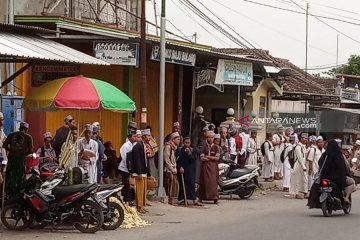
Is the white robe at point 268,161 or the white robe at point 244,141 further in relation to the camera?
the white robe at point 268,161

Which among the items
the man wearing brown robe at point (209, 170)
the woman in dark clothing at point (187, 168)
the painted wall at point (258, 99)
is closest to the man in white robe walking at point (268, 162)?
the man wearing brown robe at point (209, 170)

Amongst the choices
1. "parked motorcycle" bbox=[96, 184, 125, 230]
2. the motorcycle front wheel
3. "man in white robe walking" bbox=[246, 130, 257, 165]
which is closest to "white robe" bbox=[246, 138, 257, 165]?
"man in white robe walking" bbox=[246, 130, 257, 165]

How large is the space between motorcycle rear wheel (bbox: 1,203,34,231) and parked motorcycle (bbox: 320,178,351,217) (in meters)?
6.35

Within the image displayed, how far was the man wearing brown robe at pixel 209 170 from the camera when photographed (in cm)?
1856

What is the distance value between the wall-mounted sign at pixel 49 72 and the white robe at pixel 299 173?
645 centimetres

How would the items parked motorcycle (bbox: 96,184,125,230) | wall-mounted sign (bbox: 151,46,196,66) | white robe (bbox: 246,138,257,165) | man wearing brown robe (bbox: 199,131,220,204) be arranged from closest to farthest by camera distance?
parked motorcycle (bbox: 96,184,125,230) < man wearing brown robe (bbox: 199,131,220,204) < wall-mounted sign (bbox: 151,46,196,66) < white robe (bbox: 246,138,257,165)

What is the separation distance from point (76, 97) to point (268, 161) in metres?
12.6

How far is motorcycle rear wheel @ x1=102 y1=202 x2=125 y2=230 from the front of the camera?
13227mm

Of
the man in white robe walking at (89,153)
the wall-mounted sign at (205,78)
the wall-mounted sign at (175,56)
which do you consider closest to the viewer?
the man in white robe walking at (89,153)

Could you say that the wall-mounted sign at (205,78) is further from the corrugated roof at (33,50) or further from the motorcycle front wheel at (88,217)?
the motorcycle front wheel at (88,217)

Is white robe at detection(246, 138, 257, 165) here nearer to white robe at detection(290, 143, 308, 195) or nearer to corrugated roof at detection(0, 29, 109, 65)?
white robe at detection(290, 143, 308, 195)

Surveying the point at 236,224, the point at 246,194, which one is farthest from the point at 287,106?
the point at 236,224

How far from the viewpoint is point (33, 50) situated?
12.3 metres

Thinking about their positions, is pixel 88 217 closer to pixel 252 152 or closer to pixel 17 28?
pixel 17 28
